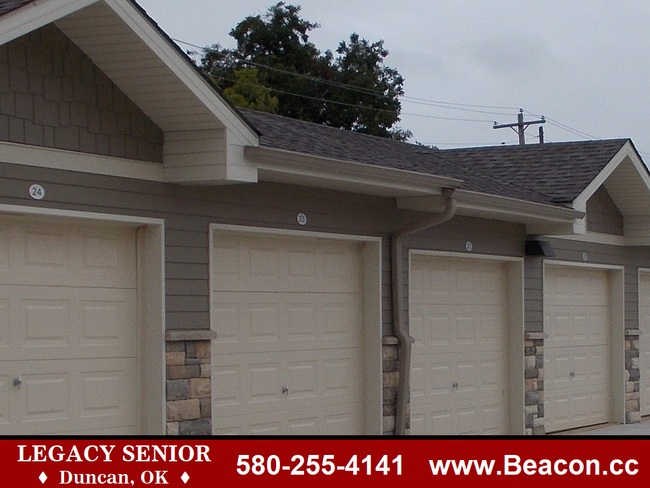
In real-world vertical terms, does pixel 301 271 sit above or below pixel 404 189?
below

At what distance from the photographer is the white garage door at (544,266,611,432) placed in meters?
15.9

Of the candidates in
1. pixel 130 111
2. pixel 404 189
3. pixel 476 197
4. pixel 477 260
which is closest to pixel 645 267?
pixel 477 260

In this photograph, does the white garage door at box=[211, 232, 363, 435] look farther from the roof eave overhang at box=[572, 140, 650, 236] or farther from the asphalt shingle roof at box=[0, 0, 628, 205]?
the roof eave overhang at box=[572, 140, 650, 236]

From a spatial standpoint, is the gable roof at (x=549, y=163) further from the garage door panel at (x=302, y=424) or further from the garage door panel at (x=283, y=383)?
the garage door panel at (x=302, y=424)

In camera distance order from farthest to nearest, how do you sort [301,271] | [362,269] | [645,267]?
[645,267], [362,269], [301,271]

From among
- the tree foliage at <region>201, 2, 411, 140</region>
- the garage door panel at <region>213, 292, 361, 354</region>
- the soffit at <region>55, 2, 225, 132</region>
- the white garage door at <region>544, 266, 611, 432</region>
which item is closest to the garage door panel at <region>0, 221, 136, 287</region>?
the soffit at <region>55, 2, 225, 132</region>

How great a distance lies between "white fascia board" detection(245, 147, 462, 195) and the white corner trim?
84 centimetres

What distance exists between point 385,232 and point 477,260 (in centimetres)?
220

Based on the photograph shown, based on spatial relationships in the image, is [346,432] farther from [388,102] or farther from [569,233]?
[388,102]

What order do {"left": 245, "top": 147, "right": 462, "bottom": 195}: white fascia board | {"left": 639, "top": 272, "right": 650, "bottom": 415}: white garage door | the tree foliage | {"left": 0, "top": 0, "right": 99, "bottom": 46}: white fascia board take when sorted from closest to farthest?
1. {"left": 0, "top": 0, "right": 99, "bottom": 46}: white fascia board
2. {"left": 245, "top": 147, "right": 462, "bottom": 195}: white fascia board
3. {"left": 639, "top": 272, "right": 650, "bottom": 415}: white garage door
4. the tree foliage

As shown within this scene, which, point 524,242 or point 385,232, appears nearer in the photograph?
point 385,232

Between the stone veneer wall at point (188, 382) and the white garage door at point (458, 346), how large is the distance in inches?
140

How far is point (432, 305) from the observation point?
13.4 meters

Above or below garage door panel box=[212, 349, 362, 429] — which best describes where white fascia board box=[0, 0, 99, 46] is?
above
